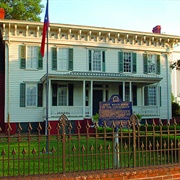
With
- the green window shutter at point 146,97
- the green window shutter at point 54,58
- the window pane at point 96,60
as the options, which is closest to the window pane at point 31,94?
the green window shutter at point 54,58

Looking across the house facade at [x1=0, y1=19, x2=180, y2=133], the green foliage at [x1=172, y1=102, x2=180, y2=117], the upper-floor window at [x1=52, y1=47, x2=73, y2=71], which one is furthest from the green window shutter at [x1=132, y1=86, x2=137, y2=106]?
the upper-floor window at [x1=52, y1=47, x2=73, y2=71]

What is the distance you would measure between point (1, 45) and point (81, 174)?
63.3 feet

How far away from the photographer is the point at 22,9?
1178 inches

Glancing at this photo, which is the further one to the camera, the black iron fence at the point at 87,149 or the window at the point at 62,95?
the window at the point at 62,95

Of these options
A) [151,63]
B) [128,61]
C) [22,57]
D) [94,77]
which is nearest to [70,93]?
[94,77]

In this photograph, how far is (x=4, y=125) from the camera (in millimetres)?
20250

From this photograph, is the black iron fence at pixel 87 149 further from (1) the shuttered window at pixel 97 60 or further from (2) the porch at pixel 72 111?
(1) the shuttered window at pixel 97 60

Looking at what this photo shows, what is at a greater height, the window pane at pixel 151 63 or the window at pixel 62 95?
the window pane at pixel 151 63

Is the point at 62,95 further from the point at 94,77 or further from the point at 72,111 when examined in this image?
the point at 94,77

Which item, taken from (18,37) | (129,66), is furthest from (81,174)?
(129,66)

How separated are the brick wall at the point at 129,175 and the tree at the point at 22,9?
89.0 ft

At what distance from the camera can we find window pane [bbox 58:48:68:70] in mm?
21312

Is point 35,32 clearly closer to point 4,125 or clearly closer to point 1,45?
point 1,45

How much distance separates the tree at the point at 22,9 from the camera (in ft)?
98.4
